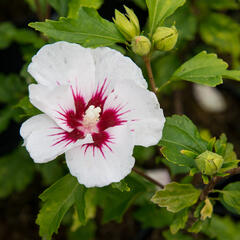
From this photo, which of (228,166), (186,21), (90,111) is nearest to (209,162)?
(228,166)

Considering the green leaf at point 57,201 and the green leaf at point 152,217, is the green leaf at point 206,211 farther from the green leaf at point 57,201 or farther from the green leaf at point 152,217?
the green leaf at point 152,217

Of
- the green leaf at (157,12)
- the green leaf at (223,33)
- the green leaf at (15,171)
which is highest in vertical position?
the green leaf at (157,12)

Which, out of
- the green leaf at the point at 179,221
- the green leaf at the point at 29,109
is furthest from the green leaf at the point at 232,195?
the green leaf at the point at 29,109

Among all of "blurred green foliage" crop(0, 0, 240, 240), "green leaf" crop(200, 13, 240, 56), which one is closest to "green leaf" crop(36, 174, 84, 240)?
"blurred green foliage" crop(0, 0, 240, 240)

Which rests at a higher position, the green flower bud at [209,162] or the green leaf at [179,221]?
the green flower bud at [209,162]

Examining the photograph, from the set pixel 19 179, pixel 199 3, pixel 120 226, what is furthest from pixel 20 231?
pixel 199 3

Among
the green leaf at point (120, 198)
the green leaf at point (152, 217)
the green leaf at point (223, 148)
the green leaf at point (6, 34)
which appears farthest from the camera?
the green leaf at point (6, 34)

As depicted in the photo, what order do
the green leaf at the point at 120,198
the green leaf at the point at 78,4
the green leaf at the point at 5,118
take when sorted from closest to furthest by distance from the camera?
1. the green leaf at the point at 78,4
2. the green leaf at the point at 120,198
3. the green leaf at the point at 5,118
